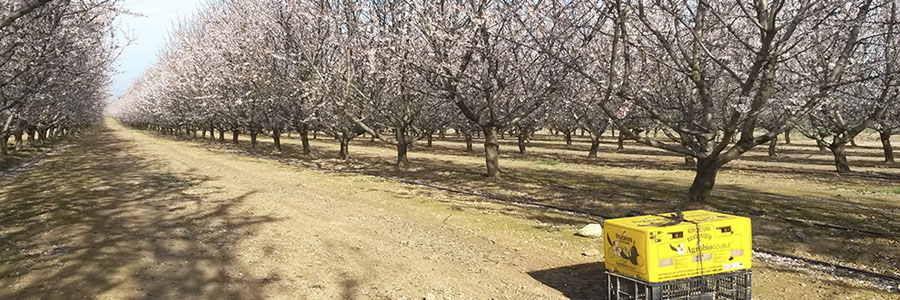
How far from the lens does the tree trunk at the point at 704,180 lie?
14.5m

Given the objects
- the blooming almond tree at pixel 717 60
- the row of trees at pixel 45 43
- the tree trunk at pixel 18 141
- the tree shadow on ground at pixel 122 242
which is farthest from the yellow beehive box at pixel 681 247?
the tree trunk at pixel 18 141

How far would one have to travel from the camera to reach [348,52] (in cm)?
2397

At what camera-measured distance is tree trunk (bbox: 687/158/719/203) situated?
1453 centimetres

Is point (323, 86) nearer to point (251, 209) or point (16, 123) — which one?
point (251, 209)

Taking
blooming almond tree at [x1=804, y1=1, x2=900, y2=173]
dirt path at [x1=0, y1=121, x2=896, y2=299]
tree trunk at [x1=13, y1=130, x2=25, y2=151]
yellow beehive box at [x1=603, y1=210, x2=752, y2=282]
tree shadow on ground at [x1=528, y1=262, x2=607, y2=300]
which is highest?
blooming almond tree at [x1=804, y1=1, x2=900, y2=173]

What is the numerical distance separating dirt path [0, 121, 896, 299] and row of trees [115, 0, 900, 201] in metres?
4.59

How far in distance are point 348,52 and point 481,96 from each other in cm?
618

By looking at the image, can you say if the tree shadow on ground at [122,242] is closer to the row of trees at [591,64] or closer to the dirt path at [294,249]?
the dirt path at [294,249]

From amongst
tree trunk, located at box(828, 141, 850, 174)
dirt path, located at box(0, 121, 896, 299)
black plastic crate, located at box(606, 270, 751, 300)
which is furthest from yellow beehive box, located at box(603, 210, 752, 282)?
tree trunk, located at box(828, 141, 850, 174)

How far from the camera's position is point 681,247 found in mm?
6801

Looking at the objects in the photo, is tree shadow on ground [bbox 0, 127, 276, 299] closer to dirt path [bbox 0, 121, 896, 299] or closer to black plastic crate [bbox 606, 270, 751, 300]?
dirt path [bbox 0, 121, 896, 299]

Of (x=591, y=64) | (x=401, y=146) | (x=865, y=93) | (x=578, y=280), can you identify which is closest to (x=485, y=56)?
(x=591, y=64)

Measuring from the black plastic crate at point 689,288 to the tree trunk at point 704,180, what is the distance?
774cm

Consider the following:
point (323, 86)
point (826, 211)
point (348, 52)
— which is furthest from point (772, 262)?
point (323, 86)
